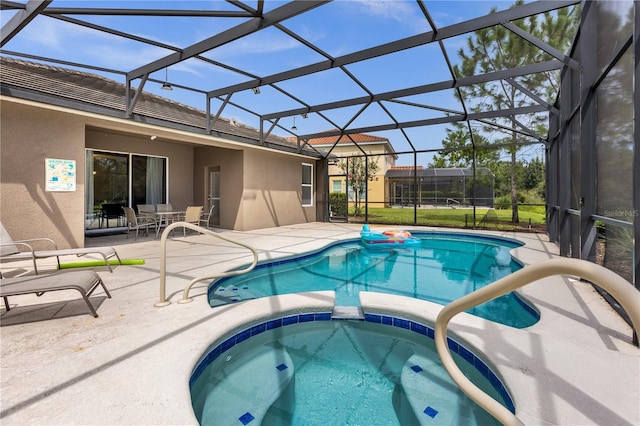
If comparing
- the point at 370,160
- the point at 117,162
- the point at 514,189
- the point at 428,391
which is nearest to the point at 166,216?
the point at 117,162

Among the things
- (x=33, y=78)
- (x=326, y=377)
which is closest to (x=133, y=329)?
(x=326, y=377)

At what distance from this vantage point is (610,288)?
3.27 ft

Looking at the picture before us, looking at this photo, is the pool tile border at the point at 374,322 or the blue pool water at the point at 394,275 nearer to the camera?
the pool tile border at the point at 374,322

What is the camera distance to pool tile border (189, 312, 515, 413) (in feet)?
7.61

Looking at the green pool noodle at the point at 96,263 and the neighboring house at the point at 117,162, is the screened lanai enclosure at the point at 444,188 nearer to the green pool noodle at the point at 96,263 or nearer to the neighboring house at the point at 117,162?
the neighboring house at the point at 117,162

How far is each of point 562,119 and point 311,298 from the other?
6.67 m

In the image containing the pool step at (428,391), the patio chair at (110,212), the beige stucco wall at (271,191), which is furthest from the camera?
the beige stucco wall at (271,191)

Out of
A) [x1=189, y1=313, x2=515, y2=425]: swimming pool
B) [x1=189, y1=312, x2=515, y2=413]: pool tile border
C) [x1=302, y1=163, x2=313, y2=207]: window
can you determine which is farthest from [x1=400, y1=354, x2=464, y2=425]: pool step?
[x1=302, y1=163, x2=313, y2=207]: window

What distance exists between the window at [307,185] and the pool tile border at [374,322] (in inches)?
405

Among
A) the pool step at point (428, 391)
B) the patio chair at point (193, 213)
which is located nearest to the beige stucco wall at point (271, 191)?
the patio chair at point (193, 213)

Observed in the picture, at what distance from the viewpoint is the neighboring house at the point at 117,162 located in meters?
5.93

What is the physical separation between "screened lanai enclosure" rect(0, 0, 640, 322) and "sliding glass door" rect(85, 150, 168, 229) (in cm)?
304

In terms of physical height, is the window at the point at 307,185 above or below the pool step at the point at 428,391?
above

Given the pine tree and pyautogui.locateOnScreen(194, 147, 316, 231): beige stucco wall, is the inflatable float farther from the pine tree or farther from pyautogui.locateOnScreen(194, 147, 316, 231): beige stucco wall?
the pine tree
